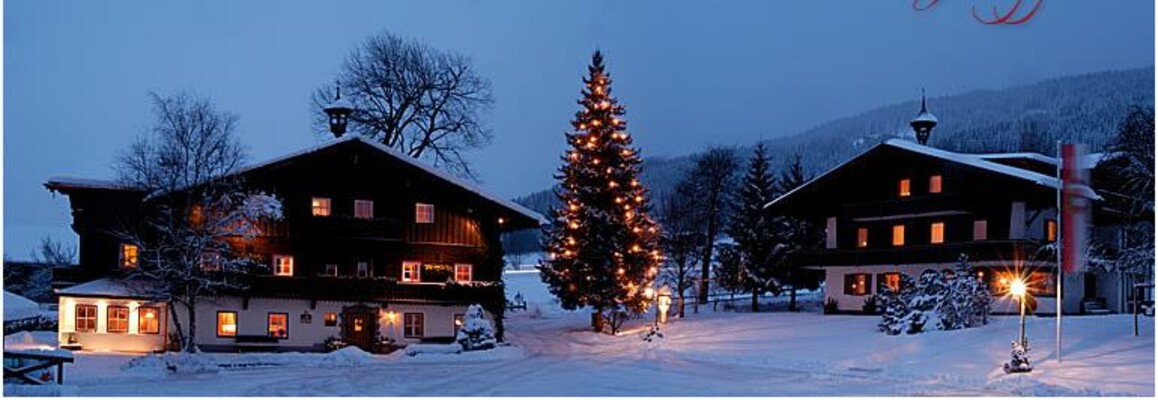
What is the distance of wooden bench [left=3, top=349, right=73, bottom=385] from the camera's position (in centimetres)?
2206

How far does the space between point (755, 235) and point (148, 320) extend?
1207 inches

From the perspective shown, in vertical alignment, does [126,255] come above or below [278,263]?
above

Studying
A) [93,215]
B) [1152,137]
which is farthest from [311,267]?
[1152,137]

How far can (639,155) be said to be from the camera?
Result: 46.2 metres

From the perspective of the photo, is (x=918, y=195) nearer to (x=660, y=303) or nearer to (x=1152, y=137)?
(x=660, y=303)

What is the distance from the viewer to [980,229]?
146 ft

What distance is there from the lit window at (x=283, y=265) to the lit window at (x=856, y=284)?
2539 cm

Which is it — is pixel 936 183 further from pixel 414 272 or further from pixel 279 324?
pixel 279 324

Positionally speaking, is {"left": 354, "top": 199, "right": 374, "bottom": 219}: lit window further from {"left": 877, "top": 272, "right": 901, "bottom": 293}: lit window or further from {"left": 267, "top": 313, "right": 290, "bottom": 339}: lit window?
{"left": 877, "top": 272, "right": 901, "bottom": 293}: lit window

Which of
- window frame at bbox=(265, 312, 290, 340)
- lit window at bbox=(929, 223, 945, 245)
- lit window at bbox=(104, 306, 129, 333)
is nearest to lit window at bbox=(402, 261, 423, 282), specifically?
window frame at bbox=(265, 312, 290, 340)

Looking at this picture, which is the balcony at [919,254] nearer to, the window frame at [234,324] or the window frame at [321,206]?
the window frame at [321,206]

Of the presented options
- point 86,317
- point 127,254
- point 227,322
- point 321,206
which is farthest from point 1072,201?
point 86,317

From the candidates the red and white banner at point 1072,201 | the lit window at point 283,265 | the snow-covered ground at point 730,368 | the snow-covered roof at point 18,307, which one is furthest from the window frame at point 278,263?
the red and white banner at point 1072,201

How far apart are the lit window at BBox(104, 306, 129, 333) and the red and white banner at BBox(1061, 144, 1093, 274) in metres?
30.8
